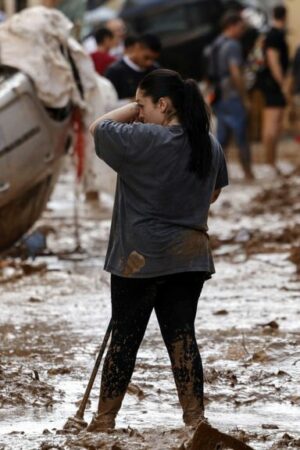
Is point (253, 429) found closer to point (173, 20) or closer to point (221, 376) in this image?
point (221, 376)

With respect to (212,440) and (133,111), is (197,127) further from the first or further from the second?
(212,440)

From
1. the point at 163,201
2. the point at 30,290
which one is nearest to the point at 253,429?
the point at 163,201

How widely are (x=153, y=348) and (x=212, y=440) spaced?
2607 mm

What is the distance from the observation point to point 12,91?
1216 cm

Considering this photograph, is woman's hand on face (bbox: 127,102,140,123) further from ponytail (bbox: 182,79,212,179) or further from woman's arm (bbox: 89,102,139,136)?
ponytail (bbox: 182,79,212,179)

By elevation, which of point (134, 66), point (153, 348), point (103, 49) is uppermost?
point (153, 348)

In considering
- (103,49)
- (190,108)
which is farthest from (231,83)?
(190,108)

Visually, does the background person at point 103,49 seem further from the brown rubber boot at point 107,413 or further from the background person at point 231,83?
the brown rubber boot at point 107,413

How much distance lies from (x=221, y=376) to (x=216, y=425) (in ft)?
3.47

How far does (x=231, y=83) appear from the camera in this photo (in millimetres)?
20234

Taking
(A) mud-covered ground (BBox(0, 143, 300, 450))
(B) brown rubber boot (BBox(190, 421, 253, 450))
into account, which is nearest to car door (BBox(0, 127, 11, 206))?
(A) mud-covered ground (BBox(0, 143, 300, 450))

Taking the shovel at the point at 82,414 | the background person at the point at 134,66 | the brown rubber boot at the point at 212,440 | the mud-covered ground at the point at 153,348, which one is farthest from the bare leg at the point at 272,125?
the brown rubber boot at the point at 212,440

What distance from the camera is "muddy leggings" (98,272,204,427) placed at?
6.46 metres

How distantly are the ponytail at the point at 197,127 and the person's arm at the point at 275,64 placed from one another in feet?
48.2
